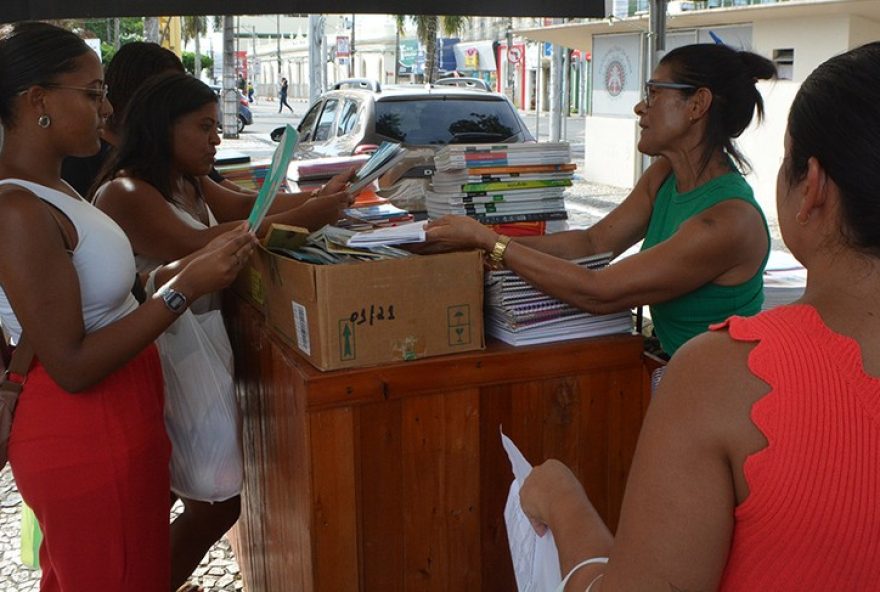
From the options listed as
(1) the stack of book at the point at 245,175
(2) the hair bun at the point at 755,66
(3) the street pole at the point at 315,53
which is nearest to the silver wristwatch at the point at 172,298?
(2) the hair bun at the point at 755,66

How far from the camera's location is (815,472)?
95 cm

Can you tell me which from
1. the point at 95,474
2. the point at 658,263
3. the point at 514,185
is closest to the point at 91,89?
the point at 95,474

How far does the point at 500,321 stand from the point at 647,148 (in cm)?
65

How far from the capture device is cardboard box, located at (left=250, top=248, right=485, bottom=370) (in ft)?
6.31

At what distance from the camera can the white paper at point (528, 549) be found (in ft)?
4.27

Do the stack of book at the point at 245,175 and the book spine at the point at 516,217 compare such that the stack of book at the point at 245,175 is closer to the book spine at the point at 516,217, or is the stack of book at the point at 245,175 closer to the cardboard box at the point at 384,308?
the book spine at the point at 516,217

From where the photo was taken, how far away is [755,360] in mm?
988

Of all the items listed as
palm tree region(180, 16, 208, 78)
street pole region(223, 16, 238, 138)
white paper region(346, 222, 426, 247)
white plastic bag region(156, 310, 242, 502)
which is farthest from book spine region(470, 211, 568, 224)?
palm tree region(180, 16, 208, 78)

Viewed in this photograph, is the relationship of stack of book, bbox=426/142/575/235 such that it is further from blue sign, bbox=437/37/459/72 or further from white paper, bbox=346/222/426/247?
blue sign, bbox=437/37/459/72

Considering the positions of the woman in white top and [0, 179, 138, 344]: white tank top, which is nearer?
[0, 179, 138, 344]: white tank top

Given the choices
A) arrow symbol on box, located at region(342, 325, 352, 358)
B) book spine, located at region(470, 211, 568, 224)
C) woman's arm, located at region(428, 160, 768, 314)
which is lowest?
arrow symbol on box, located at region(342, 325, 352, 358)

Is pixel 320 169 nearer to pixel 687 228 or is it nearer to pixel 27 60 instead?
pixel 27 60

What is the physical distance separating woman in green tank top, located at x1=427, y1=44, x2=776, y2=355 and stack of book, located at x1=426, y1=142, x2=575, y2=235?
4.0 inches

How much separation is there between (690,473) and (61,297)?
139 centimetres
